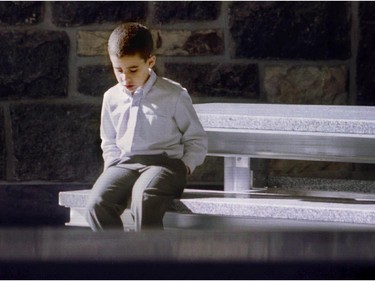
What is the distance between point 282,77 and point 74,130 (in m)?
0.65

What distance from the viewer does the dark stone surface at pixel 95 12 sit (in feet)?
8.91

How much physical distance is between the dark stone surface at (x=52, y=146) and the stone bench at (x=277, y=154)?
3.40 feet

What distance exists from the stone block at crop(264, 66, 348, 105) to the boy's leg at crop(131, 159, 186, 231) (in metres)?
1.16

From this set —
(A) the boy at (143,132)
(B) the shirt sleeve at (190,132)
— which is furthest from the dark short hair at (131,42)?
(B) the shirt sleeve at (190,132)

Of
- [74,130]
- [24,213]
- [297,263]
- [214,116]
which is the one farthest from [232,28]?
[297,263]

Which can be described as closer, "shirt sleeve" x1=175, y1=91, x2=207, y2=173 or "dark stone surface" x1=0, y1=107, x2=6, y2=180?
"shirt sleeve" x1=175, y1=91, x2=207, y2=173

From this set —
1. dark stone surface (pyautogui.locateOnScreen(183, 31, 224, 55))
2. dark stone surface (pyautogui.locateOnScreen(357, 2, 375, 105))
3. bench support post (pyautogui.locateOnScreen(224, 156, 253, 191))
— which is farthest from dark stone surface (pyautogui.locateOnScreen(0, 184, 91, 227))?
bench support post (pyautogui.locateOnScreen(224, 156, 253, 191))

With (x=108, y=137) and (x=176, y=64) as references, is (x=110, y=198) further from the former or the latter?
(x=176, y=64)

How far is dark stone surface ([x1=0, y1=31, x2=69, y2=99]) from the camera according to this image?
9.03 feet

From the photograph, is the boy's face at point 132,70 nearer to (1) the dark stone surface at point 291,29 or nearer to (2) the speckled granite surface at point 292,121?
(2) the speckled granite surface at point 292,121

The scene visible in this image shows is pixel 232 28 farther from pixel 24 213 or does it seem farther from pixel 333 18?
pixel 24 213

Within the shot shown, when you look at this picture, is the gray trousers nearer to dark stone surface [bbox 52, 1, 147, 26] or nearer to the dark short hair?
the dark short hair

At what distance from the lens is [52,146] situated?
2785 millimetres

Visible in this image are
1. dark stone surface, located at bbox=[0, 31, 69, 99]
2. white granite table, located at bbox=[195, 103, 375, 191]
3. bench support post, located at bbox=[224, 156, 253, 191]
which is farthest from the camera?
dark stone surface, located at bbox=[0, 31, 69, 99]
